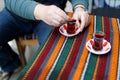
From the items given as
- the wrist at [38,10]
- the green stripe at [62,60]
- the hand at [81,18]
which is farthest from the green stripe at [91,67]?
the wrist at [38,10]

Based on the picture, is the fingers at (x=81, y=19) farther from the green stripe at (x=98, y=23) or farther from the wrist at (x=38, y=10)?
the wrist at (x=38, y=10)

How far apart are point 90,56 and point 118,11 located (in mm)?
1397

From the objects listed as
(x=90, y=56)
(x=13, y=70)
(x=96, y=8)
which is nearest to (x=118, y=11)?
(x=96, y=8)

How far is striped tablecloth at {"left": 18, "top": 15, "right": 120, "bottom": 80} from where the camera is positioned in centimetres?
86

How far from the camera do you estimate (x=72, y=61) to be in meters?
0.94

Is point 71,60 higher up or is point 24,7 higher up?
point 24,7

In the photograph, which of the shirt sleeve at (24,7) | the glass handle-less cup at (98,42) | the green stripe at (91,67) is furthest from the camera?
the shirt sleeve at (24,7)

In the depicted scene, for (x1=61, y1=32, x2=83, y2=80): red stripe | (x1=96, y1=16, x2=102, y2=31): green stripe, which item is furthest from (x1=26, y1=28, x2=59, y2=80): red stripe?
(x1=96, y1=16, x2=102, y2=31): green stripe

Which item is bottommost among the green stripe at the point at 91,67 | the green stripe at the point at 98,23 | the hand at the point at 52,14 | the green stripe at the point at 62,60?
the green stripe at the point at 98,23

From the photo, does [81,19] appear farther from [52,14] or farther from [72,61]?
[72,61]

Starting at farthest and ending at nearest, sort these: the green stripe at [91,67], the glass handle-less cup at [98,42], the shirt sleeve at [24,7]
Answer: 1. the shirt sleeve at [24,7]
2. the glass handle-less cup at [98,42]
3. the green stripe at [91,67]

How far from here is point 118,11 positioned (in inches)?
87.7

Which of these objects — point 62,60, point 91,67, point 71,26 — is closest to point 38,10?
point 71,26

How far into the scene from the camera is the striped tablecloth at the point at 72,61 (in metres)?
0.86
